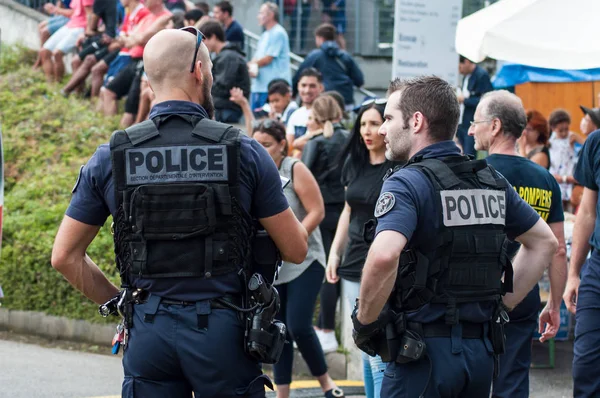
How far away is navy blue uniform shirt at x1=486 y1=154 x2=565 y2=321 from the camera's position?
503 cm

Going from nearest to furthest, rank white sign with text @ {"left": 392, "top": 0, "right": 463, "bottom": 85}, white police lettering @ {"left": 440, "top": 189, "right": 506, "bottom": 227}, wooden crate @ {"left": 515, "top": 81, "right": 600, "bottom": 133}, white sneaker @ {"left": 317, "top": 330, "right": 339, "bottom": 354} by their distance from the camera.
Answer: white police lettering @ {"left": 440, "top": 189, "right": 506, "bottom": 227}, white sneaker @ {"left": 317, "top": 330, "right": 339, "bottom": 354}, white sign with text @ {"left": 392, "top": 0, "right": 463, "bottom": 85}, wooden crate @ {"left": 515, "top": 81, "right": 600, "bottom": 133}

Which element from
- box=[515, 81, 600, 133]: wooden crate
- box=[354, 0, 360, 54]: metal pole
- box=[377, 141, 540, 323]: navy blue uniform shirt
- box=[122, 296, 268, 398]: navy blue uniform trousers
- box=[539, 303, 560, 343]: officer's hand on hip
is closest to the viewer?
box=[122, 296, 268, 398]: navy blue uniform trousers

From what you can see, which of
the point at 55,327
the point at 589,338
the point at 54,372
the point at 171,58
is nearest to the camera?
the point at 171,58

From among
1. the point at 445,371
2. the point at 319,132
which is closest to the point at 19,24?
the point at 319,132

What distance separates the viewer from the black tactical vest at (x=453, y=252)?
3.48 meters

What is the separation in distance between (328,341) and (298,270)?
151 cm

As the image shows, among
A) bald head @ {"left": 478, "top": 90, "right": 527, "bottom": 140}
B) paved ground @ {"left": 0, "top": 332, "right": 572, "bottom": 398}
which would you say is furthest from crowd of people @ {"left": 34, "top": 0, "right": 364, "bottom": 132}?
bald head @ {"left": 478, "top": 90, "right": 527, "bottom": 140}

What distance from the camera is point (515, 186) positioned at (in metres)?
5.05

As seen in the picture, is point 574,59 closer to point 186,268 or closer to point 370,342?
point 370,342

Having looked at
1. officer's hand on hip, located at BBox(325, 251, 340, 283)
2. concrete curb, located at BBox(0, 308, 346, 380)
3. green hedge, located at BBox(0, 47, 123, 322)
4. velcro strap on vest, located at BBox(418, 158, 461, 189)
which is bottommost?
concrete curb, located at BBox(0, 308, 346, 380)

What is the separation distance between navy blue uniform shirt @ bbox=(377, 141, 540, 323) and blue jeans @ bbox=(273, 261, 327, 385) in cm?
261

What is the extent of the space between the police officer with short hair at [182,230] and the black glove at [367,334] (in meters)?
0.39

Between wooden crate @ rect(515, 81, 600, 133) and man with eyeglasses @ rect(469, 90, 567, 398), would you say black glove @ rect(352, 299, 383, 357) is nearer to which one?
man with eyeglasses @ rect(469, 90, 567, 398)

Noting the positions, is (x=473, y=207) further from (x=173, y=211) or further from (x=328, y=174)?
(x=328, y=174)
